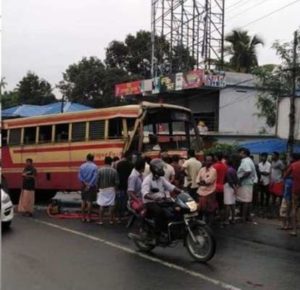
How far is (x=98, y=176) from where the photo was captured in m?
14.2

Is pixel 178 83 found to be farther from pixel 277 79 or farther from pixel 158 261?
pixel 158 261

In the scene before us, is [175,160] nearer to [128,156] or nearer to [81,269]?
[128,156]

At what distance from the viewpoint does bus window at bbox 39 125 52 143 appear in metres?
18.7

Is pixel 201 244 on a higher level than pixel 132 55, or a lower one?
lower

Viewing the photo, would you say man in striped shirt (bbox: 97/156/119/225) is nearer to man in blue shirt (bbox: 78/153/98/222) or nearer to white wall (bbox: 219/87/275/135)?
man in blue shirt (bbox: 78/153/98/222)

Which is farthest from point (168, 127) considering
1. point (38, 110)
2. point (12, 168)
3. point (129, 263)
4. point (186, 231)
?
point (38, 110)

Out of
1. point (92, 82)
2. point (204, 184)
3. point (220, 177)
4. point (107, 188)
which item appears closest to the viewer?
point (204, 184)

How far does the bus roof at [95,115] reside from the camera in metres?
16.1

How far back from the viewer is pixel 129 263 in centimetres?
894

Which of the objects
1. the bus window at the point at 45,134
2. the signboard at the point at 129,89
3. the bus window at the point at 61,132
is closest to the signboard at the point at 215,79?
the signboard at the point at 129,89

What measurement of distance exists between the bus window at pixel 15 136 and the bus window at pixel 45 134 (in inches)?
48.4

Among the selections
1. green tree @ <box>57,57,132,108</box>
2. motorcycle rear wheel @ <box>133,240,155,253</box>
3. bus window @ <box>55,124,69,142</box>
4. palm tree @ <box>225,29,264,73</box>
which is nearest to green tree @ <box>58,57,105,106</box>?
green tree @ <box>57,57,132,108</box>

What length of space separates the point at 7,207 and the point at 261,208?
25.2ft

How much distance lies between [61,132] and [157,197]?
9172 millimetres
